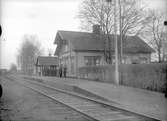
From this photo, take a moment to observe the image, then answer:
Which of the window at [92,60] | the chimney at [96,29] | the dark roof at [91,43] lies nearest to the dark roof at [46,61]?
the dark roof at [91,43]

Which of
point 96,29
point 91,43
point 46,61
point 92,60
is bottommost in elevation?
point 92,60

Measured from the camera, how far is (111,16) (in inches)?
1023

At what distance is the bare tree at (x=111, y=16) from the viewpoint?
81.0 feet

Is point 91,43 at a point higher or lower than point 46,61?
higher

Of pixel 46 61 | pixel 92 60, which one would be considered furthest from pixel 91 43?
pixel 46 61

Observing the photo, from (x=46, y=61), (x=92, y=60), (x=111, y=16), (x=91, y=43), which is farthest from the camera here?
(x=46, y=61)

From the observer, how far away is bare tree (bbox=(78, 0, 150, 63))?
2469 cm

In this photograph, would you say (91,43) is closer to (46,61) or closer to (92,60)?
(92,60)

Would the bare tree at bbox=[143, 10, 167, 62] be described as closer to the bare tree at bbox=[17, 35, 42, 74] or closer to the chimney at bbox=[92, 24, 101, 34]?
the chimney at bbox=[92, 24, 101, 34]

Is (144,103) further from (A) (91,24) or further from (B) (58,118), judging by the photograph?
(A) (91,24)

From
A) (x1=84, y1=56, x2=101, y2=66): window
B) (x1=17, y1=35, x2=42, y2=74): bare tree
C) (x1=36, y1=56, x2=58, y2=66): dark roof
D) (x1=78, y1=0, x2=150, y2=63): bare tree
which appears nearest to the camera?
(x1=78, y1=0, x2=150, y2=63): bare tree

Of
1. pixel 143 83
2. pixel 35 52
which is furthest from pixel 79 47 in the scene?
pixel 35 52

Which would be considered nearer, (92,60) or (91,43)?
(92,60)

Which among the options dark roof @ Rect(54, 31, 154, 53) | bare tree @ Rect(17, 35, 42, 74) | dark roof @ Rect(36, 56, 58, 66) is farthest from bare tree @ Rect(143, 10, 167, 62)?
→ bare tree @ Rect(17, 35, 42, 74)
